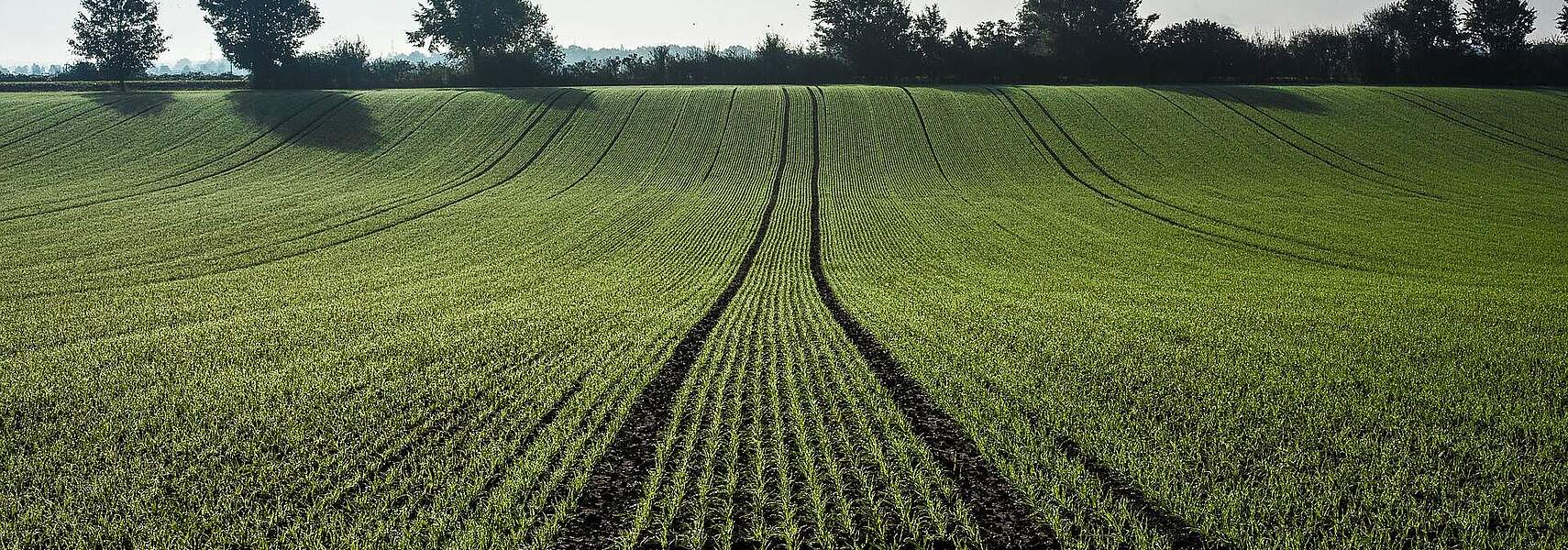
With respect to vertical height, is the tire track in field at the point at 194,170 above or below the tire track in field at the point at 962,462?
above

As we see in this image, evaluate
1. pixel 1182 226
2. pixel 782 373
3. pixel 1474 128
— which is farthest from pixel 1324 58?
pixel 782 373

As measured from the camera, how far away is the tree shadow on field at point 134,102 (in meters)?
49.7

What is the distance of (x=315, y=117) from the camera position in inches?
1976

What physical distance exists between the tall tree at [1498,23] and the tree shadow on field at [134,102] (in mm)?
91560

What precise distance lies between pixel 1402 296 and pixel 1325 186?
22907 millimetres

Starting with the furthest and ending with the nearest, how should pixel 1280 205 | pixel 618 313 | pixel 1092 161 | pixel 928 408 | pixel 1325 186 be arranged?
1. pixel 1092 161
2. pixel 1325 186
3. pixel 1280 205
4. pixel 618 313
5. pixel 928 408

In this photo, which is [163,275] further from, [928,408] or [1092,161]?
[1092,161]

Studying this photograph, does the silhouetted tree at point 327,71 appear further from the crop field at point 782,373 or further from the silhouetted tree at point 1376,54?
the silhouetted tree at point 1376,54

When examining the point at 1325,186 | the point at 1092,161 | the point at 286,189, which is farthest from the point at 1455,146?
the point at 286,189

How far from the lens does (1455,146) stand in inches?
1668

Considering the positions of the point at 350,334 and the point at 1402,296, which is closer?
the point at 350,334

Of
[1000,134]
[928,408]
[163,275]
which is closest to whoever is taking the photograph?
[928,408]

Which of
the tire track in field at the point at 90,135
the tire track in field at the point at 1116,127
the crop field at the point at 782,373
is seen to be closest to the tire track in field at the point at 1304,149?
the crop field at the point at 782,373

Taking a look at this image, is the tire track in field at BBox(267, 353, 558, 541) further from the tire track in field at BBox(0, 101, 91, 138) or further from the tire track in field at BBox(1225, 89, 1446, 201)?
the tire track in field at BBox(0, 101, 91, 138)
